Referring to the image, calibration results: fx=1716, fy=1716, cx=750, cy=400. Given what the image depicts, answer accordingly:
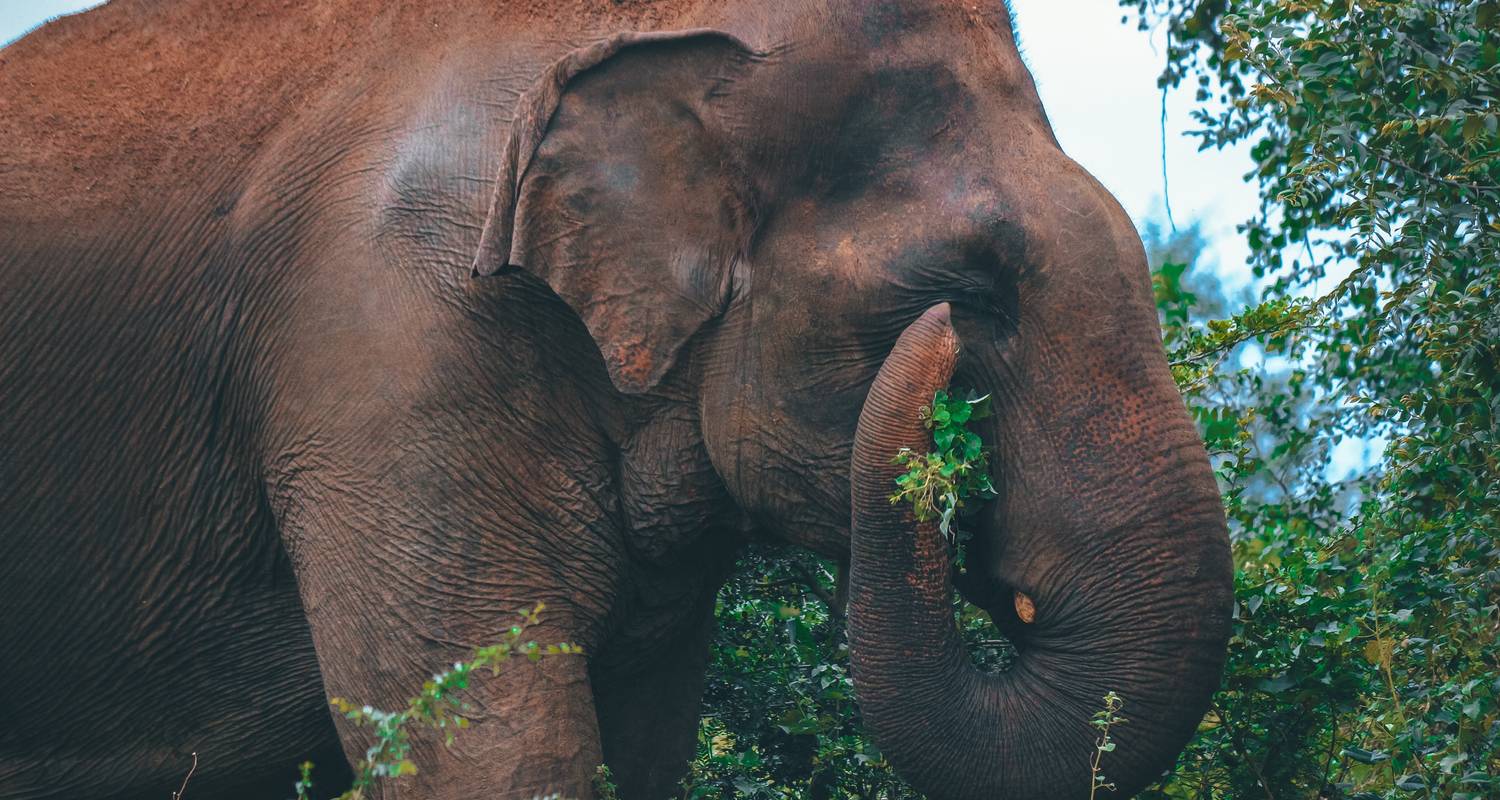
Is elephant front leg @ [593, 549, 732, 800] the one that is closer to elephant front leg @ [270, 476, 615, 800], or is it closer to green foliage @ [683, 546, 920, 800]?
green foliage @ [683, 546, 920, 800]

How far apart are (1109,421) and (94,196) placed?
2509mm

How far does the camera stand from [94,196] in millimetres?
4223

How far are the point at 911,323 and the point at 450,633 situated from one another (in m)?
1.24

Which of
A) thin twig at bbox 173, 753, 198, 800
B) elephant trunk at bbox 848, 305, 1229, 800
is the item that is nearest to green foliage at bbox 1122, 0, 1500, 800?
elephant trunk at bbox 848, 305, 1229, 800

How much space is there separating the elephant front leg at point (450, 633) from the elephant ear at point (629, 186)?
513mm

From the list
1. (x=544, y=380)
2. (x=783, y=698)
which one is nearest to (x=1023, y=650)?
(x=544, y=380)

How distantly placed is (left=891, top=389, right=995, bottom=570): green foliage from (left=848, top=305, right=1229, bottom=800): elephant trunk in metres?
0.03

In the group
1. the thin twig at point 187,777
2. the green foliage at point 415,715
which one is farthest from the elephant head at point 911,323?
the thin twig at point 187,777

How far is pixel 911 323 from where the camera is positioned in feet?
12.0

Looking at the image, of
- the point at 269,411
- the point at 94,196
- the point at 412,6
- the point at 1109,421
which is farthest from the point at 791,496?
the point at 94,196

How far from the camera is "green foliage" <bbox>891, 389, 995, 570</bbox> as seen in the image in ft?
11.5

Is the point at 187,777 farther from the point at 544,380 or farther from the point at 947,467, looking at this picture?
the point at 947,467

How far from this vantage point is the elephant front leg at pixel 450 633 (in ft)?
12.3

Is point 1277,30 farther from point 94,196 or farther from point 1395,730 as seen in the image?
point 94,196
